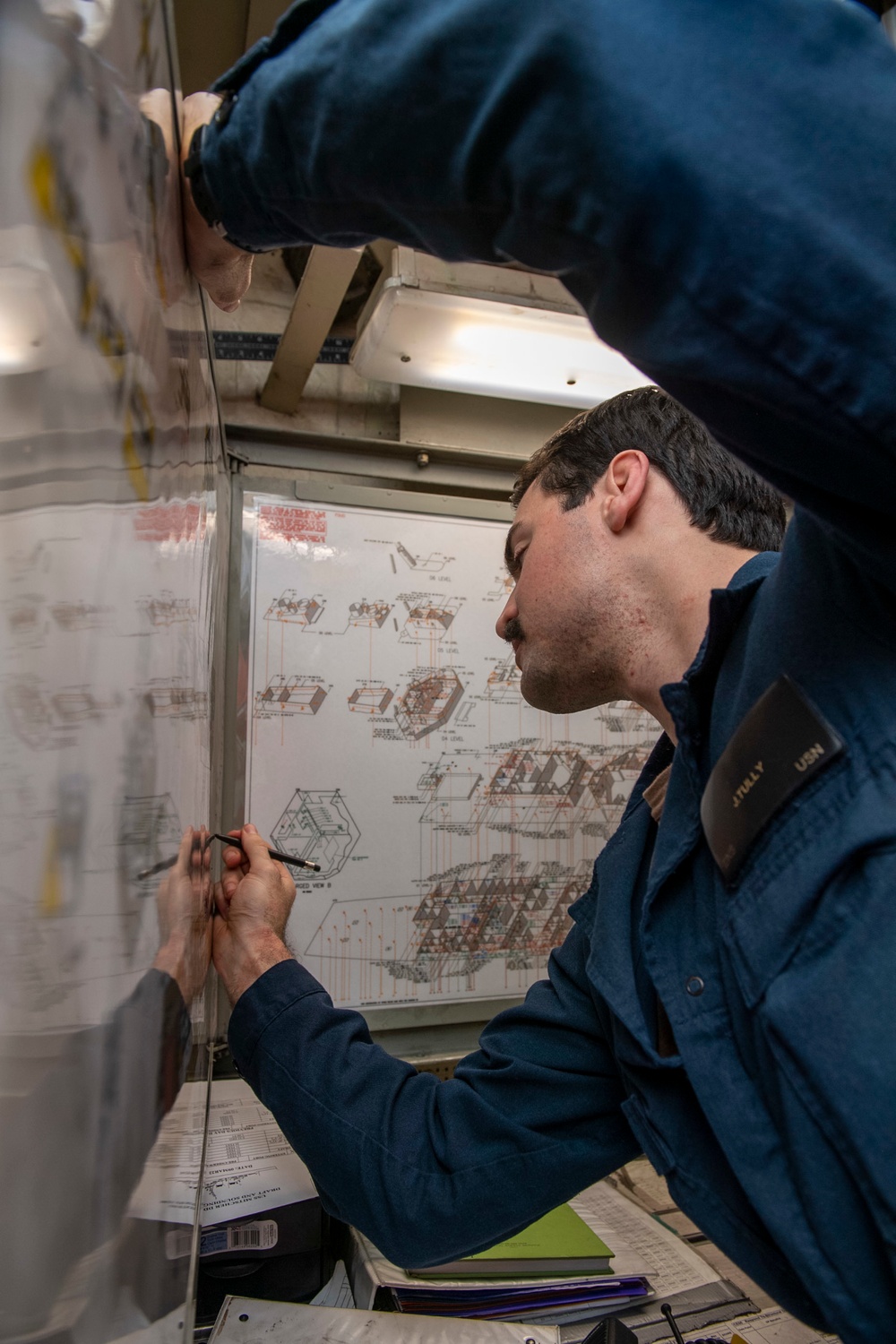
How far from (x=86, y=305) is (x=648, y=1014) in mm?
703

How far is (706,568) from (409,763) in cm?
86

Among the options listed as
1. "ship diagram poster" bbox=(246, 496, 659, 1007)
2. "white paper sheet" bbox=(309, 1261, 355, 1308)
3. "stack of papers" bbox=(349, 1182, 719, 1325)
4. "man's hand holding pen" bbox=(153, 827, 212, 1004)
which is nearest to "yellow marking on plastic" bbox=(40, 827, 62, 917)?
"man's hand holding pen" bbox=(153, 827, 212, 1004)

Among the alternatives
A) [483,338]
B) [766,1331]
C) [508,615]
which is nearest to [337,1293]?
[766,1331]

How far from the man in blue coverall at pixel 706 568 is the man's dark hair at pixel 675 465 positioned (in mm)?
185

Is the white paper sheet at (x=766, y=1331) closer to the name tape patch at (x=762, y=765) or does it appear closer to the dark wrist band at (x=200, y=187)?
the name tape patch at (x=762, y=765)

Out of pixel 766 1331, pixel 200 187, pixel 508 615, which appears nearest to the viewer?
pixel 200 187

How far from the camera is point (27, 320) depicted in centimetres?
22

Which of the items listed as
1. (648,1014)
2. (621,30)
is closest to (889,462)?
(621,30)

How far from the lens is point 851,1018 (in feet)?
1.42

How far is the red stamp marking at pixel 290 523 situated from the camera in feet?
5.08

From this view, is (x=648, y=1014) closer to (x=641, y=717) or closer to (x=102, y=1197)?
(x=102, y=1197)

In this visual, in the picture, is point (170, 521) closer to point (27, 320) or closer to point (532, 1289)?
point (27, 320)
